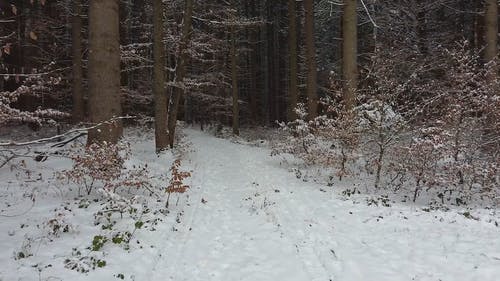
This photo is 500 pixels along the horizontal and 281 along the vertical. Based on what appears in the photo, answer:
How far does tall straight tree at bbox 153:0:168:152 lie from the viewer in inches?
591

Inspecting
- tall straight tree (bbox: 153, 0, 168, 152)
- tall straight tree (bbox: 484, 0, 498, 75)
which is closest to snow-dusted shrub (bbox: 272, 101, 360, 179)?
tall straight tree (bbox: 484, 0, 498, 75)

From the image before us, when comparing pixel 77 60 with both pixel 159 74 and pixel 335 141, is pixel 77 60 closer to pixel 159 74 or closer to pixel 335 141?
pixel 159 74

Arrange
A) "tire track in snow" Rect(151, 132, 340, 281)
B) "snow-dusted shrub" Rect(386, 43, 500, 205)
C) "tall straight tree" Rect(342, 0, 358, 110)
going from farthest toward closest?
"tall straight tree" Rect(342, 0, 358, 110) → "snow-dusted shrub" Rect(386, 43, 500, 205) → "tire track in snow" Rect(151, 132, 340, 281)

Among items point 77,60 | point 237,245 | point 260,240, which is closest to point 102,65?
point 237,245

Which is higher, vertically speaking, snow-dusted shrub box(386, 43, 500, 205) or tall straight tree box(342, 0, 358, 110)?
tall straight tree box(342, 0, 358, 110)

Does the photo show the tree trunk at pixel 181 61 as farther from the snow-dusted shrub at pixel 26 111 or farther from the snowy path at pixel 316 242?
the snow-dusted shrub at pixel 26 111

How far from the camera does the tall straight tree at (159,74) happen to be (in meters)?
15.0

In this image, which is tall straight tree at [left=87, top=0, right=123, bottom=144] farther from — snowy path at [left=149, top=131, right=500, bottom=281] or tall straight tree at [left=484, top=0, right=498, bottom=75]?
tall straight tree at [left=484, top=0, right=498, bottom=75]

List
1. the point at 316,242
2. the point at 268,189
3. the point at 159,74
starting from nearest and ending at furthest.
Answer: the point at 316,242
the point at 268,189
the point at 159,74

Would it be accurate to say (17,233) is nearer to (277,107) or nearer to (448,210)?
(448,210)

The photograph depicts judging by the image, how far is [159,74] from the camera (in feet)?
49.8

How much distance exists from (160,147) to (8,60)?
37.6ft

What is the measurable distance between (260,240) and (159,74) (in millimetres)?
9538

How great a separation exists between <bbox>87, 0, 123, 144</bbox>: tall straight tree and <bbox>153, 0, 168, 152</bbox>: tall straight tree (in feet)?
17.0
